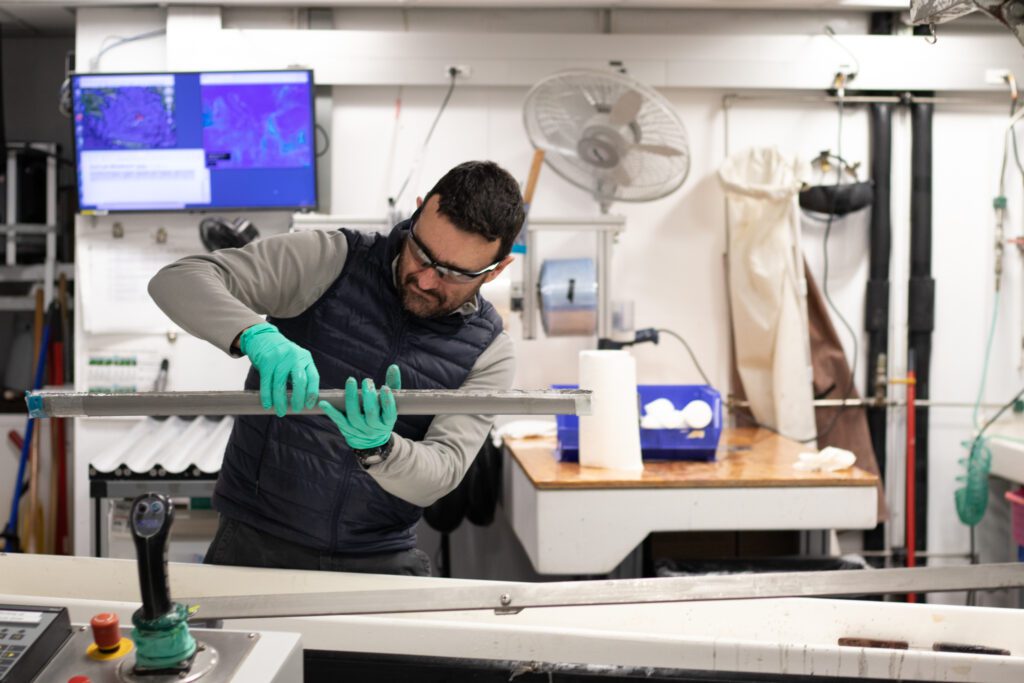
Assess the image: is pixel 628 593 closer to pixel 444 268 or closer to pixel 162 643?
pixel 162 643

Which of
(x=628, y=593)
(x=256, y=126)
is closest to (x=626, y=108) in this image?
(x=256, y=126)

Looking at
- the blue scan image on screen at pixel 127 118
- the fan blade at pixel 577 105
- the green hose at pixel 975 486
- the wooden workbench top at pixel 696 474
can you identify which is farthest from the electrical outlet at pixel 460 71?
the green hose at pixel 975 486

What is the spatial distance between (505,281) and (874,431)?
1.70 metres

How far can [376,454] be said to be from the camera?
1.37 meters

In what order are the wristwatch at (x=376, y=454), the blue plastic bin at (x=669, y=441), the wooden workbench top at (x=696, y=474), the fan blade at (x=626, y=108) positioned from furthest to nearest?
the fan blade at (x=626, y=108) → the blue plastic bin at (x=669, y=441) → the wooden workbench top at (x=696, y=474) → the wristwatch at (x=376, y=454)

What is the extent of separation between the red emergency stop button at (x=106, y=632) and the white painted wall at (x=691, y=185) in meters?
2.74

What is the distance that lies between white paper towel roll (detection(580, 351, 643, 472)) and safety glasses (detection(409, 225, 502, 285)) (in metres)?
0.92

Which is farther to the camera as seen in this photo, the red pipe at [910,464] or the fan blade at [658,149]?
the red pipe at [910,464]

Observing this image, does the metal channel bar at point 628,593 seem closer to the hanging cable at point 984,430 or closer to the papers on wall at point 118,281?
the hanging cable at point 984,430

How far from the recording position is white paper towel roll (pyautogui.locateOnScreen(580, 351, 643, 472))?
243cm

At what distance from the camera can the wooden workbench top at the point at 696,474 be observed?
91.7 inches

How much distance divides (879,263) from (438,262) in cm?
266

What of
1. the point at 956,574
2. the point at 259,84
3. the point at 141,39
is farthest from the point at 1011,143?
the point at 141,39

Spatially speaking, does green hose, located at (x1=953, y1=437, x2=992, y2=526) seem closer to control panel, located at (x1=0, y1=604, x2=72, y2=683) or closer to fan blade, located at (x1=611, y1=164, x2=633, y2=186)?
fan blade, located at (x1=611, y1=164, x2=633, y2=186)
